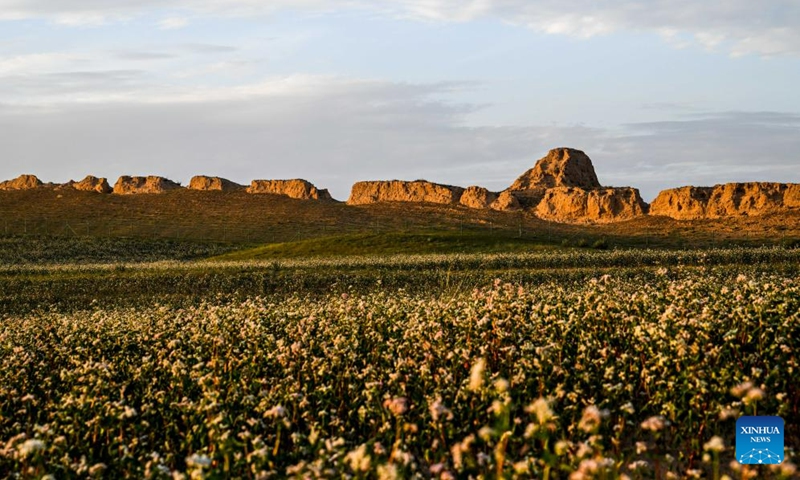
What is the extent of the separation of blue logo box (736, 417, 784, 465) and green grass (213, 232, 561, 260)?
203 ft

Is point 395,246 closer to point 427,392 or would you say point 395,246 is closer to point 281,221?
point 427,392

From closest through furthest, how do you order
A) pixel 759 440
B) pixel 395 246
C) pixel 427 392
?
1. pixel 759 440
2. pixel 427 392
3. pixel 395 246

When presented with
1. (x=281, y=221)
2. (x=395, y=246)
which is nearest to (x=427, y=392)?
(x=395, y=246)

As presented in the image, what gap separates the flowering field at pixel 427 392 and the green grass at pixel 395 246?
187ft

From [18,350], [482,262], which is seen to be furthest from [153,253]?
[18,350]

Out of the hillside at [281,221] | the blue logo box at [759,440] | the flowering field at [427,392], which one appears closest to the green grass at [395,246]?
the hillside at [281,221]

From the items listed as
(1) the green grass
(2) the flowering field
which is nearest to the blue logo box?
(2) the flowering field

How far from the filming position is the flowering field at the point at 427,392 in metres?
8.57

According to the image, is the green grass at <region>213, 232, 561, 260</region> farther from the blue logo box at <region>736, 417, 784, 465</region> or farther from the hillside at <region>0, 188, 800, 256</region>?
the blue logo box at <region>736, 417, 784, 465</region>

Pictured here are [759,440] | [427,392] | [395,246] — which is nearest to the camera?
[759,440]

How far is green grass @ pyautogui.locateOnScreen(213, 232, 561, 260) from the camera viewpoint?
76.7 m

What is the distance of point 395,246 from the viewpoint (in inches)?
3184

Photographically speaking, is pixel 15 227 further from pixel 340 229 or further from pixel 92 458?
pixel 92 458

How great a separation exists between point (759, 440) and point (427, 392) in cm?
452
